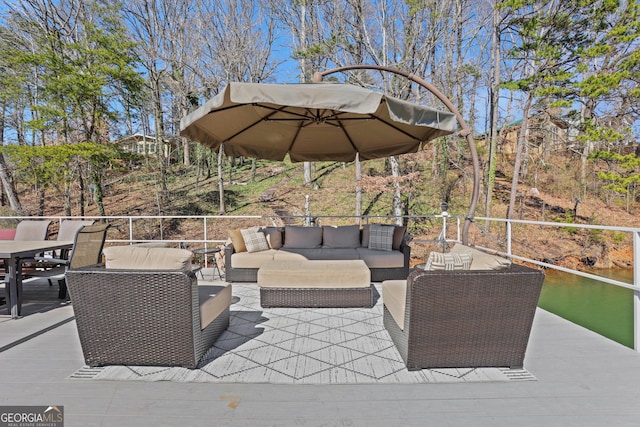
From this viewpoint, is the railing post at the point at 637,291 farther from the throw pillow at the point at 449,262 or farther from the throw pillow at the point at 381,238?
the throw pillow at the point at 381,238

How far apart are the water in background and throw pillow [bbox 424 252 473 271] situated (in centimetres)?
246

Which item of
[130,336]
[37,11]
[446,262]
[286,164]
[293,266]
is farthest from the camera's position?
[286,164]

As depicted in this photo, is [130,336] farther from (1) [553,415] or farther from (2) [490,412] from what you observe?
(1) [553,415]

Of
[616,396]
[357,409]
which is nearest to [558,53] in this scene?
[616,396]

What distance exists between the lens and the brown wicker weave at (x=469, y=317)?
2.05m

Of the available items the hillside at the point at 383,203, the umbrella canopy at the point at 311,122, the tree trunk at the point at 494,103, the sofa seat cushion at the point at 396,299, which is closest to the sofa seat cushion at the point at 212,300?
the sofa seat cushion at the point at 396,299

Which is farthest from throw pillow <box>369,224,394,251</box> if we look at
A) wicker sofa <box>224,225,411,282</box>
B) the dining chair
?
the dining chair

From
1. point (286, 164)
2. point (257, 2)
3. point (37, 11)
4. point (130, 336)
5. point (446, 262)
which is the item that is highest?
point (257, 2)

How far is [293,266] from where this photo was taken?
3.62 m

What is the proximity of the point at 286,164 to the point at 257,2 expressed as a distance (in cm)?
745

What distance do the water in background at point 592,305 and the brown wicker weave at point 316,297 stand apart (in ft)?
7.74

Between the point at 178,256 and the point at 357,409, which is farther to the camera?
the point at 178,256

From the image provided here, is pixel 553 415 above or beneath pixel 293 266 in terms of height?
beneath

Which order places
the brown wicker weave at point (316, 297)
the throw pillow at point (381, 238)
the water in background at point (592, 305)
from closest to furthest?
the brown wicker weave at point (316, 297)
the water in background at point (592, 305)
the throw pillow at point (381, 238)
